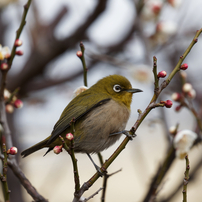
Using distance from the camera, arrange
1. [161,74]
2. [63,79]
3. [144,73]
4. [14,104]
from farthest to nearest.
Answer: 1. [63,79]
2. [144,73]
3. [14,104]
4. [161,74]

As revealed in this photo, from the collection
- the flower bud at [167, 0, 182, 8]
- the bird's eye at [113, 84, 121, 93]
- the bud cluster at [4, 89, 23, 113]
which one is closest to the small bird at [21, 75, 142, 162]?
the bird's eye at [113, 84, 121, 93]

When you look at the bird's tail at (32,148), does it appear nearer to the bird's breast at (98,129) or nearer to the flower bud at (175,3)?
the bird's breast at (98,129)

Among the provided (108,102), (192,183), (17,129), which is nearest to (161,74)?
(108,102)

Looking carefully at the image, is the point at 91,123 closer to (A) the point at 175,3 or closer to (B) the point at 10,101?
(B) the point at 10,101

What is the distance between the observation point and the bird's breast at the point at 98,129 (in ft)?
9.61

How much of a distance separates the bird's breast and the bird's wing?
8 cm

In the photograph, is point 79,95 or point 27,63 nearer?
point 79,95

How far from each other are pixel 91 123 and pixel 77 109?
0.21m

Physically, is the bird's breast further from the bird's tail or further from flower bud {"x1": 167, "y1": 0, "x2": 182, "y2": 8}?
flower bud {"x1": 167, "y1": 0, "x2": 182, "y2": 8}

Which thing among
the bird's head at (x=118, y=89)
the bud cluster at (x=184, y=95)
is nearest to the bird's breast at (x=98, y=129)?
the bird's head at (x=118, y=89)

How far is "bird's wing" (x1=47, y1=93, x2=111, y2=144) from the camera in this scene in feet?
9.36

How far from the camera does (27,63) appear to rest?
557 cm

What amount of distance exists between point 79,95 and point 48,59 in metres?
2.57

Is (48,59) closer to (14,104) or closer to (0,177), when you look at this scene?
(14,104)
